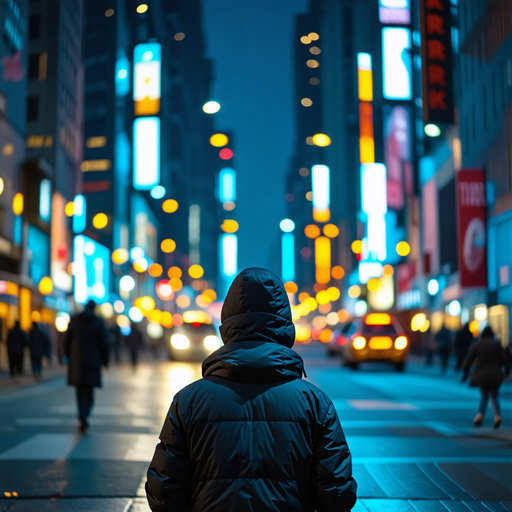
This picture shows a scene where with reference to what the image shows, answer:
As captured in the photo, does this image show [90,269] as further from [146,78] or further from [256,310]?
[256,310]

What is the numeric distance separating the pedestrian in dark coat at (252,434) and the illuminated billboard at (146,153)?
31.7m

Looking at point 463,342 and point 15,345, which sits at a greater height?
point 15,345

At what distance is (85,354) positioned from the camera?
36.3 feet

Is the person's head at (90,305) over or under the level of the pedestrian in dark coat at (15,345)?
over

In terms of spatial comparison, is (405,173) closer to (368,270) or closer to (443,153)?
(443,153)

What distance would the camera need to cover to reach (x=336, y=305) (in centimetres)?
13762

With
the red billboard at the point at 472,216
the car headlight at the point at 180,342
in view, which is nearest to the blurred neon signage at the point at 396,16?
the red billboard at the point at 472,216

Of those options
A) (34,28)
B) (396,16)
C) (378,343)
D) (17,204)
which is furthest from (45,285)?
(396,16)

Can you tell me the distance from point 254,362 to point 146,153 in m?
32.8

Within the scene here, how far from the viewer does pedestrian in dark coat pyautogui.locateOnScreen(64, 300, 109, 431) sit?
10.9m

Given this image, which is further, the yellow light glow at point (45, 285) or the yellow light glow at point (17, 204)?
the yellow light glow at point (45, 285)

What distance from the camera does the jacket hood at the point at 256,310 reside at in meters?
3.00

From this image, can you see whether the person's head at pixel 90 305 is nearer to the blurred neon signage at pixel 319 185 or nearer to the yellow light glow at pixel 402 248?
the yellow light glow at pixel 402 248

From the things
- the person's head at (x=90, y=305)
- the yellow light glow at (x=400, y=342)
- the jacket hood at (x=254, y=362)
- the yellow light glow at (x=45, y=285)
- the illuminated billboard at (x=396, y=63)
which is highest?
the illuminated billboard at (x=396, y=63)
